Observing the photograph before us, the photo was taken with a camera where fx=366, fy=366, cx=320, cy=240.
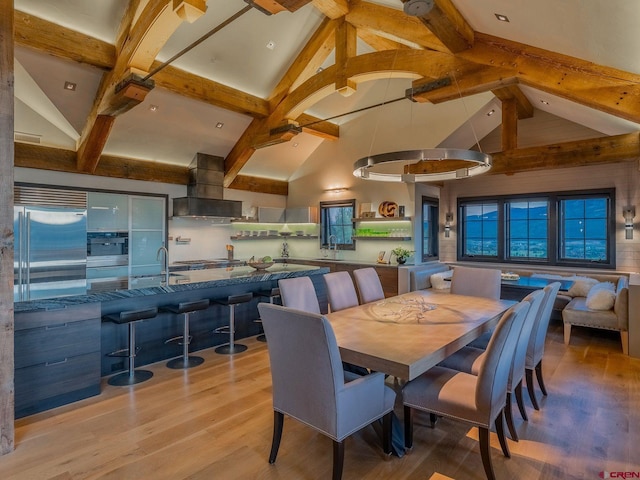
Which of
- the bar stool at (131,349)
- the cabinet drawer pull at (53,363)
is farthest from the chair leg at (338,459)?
the cabinet drawer pull at (53,363)

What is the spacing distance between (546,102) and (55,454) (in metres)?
7.46

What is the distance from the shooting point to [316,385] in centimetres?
202

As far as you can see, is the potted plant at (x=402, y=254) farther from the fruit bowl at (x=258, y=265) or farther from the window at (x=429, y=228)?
the fruit bowl at (x=258, y=265)

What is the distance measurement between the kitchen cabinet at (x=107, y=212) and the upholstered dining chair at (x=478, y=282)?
5.56 metres

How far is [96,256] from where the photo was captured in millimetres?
6020

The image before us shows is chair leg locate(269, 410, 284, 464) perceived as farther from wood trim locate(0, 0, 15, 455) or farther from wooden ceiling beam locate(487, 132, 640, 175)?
wooden ceiling beam locate(487, 132, 640, 175)

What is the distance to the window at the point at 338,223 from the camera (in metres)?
8.12

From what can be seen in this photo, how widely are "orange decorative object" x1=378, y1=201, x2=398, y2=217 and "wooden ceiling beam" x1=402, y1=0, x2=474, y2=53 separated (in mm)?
3654

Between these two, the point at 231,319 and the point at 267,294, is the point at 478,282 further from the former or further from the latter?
the point at 231,319

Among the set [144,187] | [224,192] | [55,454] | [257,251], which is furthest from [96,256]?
[55,454]

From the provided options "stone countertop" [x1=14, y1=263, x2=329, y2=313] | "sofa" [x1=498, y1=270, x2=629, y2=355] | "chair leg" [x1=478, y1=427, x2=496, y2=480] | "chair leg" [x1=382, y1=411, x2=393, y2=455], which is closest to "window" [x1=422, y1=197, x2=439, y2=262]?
"sofa" [x1=498, y1=270, x2=629, y2=355]

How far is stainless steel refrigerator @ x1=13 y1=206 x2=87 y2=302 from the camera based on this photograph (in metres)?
4.91

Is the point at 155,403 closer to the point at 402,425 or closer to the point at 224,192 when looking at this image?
the point at 402,425

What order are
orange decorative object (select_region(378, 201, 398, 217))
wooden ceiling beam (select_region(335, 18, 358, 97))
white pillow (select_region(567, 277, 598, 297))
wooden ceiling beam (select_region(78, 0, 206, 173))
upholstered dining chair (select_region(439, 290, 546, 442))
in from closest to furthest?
1. upholstered dining chair (select_region(439, 290, 546, 442))
2. wooden ceiling beam (select_region(78, 0, 206, 173))
3. wooden ceiling beam (select_region(335, 18, 358, 97))
4. white pillow (select_region(567, 277, 598, 297))
5. orange decorative object (select_region(378, 201, 398, 217))
